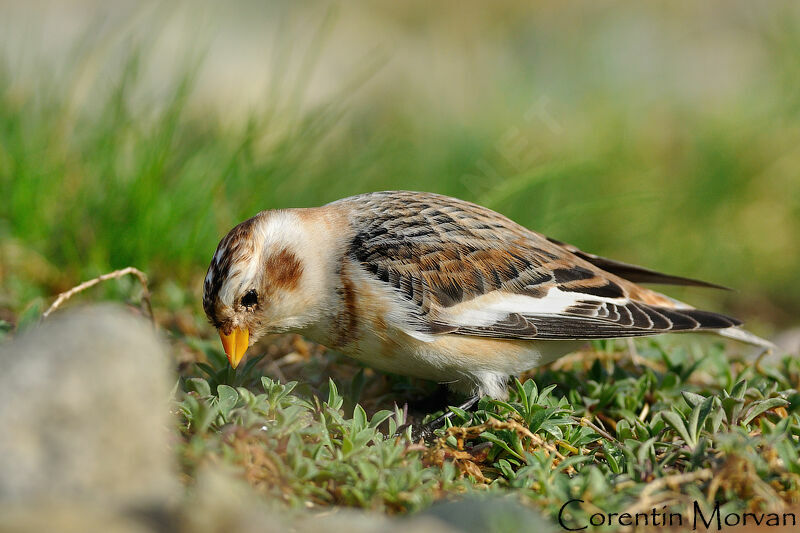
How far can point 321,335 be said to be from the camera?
3566 millimetres

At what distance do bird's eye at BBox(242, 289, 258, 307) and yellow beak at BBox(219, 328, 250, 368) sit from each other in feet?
0.38

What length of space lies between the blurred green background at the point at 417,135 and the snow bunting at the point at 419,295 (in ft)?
3.98

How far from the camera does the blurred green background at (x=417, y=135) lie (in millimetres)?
4812

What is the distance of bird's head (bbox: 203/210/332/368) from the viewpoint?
11.1 ft

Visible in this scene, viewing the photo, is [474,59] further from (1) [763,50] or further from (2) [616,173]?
(1) [763,50]

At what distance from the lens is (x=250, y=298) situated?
3.45 m

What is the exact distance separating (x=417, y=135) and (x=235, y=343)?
3.88 meters

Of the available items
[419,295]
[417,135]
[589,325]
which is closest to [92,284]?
[419,295]

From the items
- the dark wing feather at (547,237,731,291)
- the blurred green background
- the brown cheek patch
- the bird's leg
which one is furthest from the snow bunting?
the blurred green background

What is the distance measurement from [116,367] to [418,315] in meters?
1.60

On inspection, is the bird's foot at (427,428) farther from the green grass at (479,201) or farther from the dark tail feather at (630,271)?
the dark tail feather at (630,271)

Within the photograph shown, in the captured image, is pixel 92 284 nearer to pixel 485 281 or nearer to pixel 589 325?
pixel 485 281

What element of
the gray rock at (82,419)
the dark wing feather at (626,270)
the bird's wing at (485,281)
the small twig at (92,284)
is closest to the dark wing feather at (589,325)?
the bird's wing at (485,281)

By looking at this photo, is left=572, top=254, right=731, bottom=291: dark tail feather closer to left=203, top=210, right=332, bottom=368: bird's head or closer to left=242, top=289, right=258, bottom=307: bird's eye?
left=203, top=210, right=332, bottom=368: bird's head
